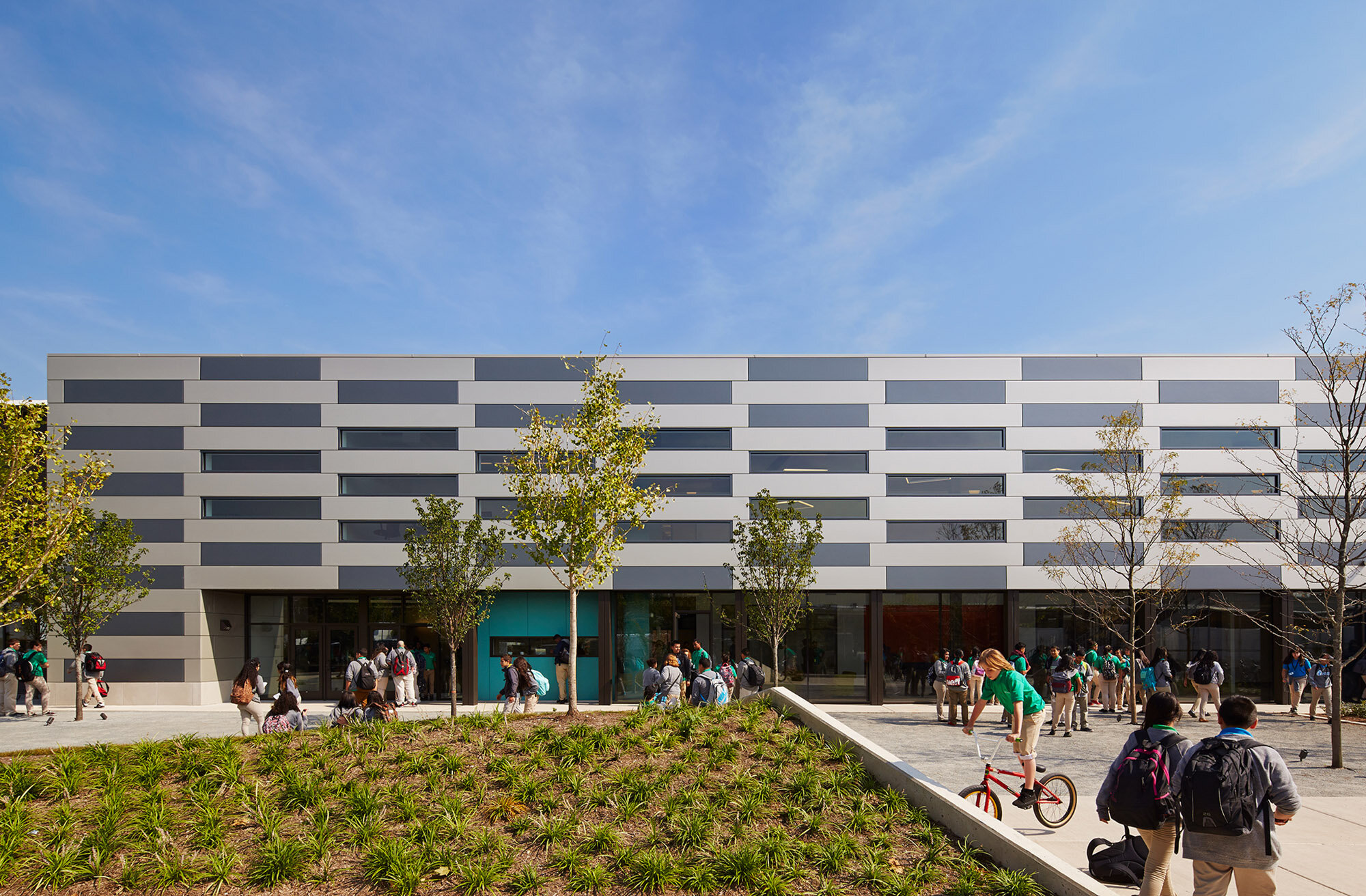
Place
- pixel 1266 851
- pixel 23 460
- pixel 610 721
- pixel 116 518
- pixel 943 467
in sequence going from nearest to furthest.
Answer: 1. pixel 1266 851
2. pixel 610 721
3. pixel 23 460
4. pixel 116 518
5. pixel 943 467

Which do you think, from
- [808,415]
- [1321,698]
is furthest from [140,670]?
[1321,698]

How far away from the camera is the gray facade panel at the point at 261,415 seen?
24047 mm

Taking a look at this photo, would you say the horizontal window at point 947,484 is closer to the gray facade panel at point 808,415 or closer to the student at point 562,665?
the gray facade panel at point 808,415

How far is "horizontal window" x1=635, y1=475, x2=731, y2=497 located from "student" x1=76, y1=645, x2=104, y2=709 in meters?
15.7

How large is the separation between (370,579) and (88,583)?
6.81 meters

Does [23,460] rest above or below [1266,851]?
above

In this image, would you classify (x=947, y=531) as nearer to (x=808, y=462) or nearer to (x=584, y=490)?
(x=808, y=462)

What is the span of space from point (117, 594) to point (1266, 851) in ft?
89.8

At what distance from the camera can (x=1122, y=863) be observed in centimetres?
689

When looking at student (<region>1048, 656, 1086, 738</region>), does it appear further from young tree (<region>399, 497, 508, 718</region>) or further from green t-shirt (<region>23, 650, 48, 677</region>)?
green t-shirt (<region>23, 650, 48, 677</region>)

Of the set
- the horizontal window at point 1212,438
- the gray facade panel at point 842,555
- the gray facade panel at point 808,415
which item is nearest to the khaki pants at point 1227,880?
the gray facade panel at point 842,555

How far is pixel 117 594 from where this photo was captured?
2334 cm

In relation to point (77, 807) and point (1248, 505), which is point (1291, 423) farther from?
point (77, 807)

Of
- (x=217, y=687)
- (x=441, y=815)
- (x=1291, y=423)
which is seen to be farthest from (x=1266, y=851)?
(x=217, y=687)
